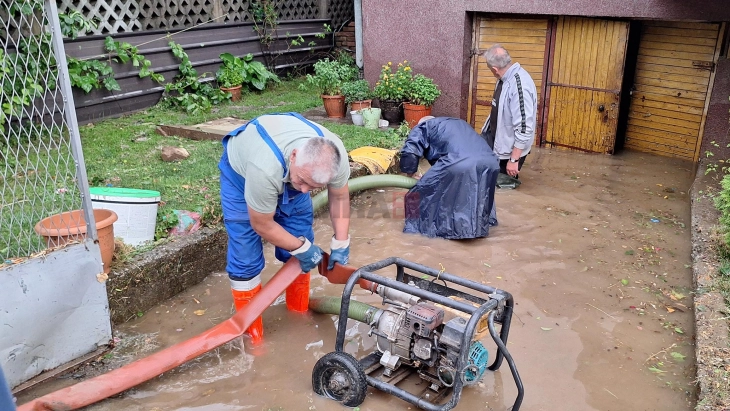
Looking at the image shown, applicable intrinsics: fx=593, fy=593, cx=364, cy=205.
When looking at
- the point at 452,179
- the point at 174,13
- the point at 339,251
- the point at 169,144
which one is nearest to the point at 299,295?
the point at 339,251

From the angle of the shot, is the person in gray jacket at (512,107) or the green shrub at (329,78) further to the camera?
the green shrub at (329,78)

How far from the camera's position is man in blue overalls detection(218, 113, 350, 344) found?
3262mm

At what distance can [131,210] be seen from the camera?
4559 mm

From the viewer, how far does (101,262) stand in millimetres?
3873

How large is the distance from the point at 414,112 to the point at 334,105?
1376 millimetres

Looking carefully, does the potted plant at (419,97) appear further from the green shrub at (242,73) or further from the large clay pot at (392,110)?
the green shrub at (242,73)

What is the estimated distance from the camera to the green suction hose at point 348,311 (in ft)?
12.4

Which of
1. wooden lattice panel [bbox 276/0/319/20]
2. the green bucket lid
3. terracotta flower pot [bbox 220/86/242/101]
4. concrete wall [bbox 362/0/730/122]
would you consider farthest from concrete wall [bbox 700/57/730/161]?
wooden lattice panel [bbox 276/0/319/20]

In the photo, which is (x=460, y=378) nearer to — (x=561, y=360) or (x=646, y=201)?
(x=561, y=360)

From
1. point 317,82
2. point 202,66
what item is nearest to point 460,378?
point 317,82

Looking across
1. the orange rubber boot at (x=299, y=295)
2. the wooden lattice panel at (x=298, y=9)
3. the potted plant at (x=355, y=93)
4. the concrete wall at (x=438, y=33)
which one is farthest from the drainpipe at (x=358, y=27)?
the orange rubber boot at (x=299, y=295)

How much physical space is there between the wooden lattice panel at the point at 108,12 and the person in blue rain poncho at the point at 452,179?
5796 millimetres

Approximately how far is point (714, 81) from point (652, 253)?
3132mm

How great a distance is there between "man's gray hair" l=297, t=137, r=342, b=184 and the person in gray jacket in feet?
11.9
